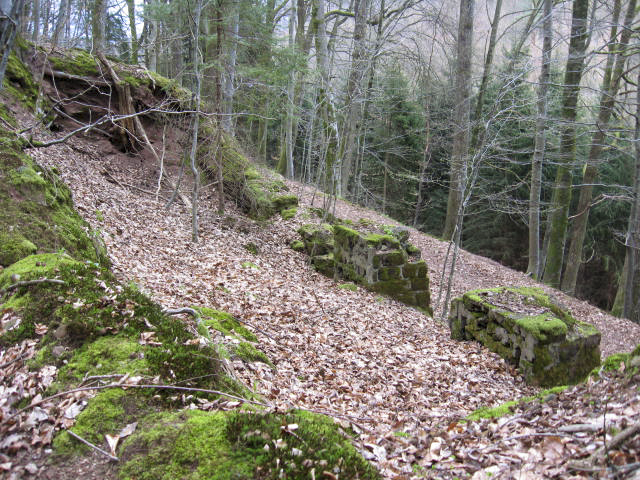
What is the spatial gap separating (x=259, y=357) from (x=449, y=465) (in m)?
2.28

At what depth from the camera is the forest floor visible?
2.48 m

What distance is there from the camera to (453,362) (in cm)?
603

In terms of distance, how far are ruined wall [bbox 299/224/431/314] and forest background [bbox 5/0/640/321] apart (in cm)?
87

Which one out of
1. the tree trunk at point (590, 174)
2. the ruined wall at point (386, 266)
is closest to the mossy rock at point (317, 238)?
the ruined wall at point (386, 266)

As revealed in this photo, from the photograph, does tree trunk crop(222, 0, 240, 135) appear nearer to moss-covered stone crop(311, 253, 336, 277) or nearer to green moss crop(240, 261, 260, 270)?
green moss crop(240, 261, 260, 270)


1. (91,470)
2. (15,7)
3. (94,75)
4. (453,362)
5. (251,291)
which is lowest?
(453,362)

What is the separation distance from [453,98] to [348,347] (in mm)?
13972

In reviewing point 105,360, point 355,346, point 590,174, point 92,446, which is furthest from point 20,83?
point 590,174

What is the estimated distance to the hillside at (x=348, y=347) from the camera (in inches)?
95.7

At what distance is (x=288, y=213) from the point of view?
1202cm

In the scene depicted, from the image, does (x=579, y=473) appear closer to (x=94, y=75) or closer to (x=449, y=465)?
(x=449, y=465)

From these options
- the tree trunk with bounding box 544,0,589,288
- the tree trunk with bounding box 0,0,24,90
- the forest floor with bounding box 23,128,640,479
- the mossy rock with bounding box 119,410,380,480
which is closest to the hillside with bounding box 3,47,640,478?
the forest floor with bounding box 23,128,640,479

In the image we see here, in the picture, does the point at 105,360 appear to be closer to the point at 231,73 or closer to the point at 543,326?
the point at 543,326

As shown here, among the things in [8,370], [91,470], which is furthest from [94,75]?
[91,470]
